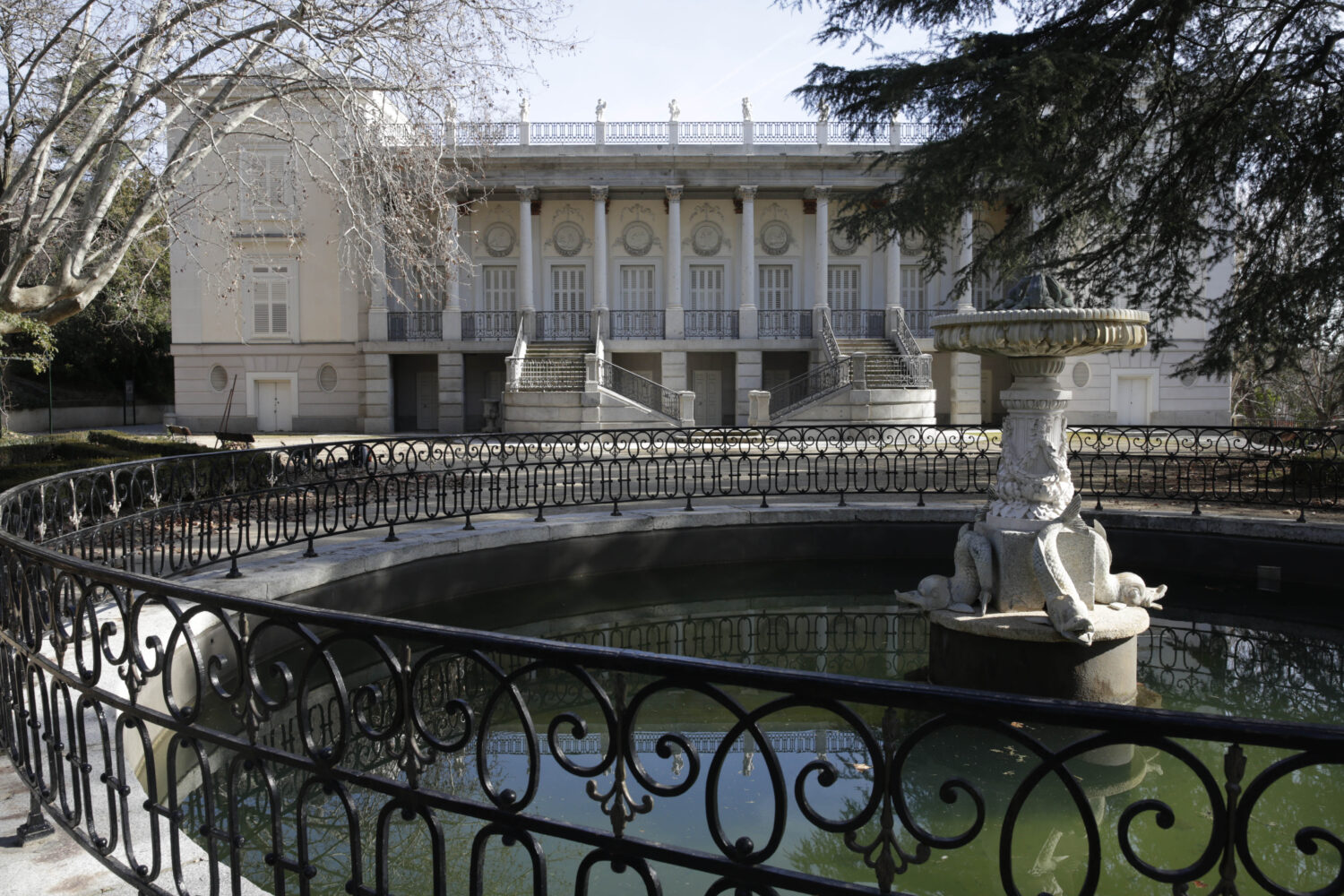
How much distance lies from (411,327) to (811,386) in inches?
472

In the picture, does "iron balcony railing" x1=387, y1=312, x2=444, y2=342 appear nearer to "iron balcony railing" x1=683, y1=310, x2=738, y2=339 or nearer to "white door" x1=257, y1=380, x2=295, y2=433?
"white door" x1=257, y1=380, x2=295, y2=433

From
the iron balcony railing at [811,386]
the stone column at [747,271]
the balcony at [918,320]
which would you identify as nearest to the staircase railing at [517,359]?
the stone column at [747,271]

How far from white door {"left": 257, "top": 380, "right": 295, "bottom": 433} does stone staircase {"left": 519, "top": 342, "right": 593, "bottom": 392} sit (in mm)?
7948

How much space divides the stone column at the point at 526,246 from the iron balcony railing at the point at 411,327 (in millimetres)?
2589

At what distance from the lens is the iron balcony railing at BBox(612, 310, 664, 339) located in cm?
2923

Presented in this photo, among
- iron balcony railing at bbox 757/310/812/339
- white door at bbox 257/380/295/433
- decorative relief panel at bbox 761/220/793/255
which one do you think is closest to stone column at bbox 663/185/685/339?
iron balcony railing at bbox 757/310/812/339

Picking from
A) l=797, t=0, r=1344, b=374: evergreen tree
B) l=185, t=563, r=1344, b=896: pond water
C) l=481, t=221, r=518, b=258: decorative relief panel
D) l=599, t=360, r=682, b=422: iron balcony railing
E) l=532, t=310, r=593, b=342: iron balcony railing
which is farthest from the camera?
l=481, t=221, r=518, b=258: decorative relief panel

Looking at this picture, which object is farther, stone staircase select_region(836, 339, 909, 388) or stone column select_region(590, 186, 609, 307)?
stone column select_region(590, 186, 609, 307)

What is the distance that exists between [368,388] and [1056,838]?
26664mm

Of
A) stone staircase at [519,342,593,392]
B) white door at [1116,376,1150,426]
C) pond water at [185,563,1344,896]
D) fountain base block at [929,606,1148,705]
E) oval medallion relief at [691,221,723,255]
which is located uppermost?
oval medallion relief at [691,221,723,255]

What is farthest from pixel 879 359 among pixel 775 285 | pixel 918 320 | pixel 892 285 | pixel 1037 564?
pixel 1037 564

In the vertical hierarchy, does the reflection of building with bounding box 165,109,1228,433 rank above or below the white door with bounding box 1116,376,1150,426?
above

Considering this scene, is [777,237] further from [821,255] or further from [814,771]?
[814,771]

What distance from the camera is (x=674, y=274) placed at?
29.0 meters
